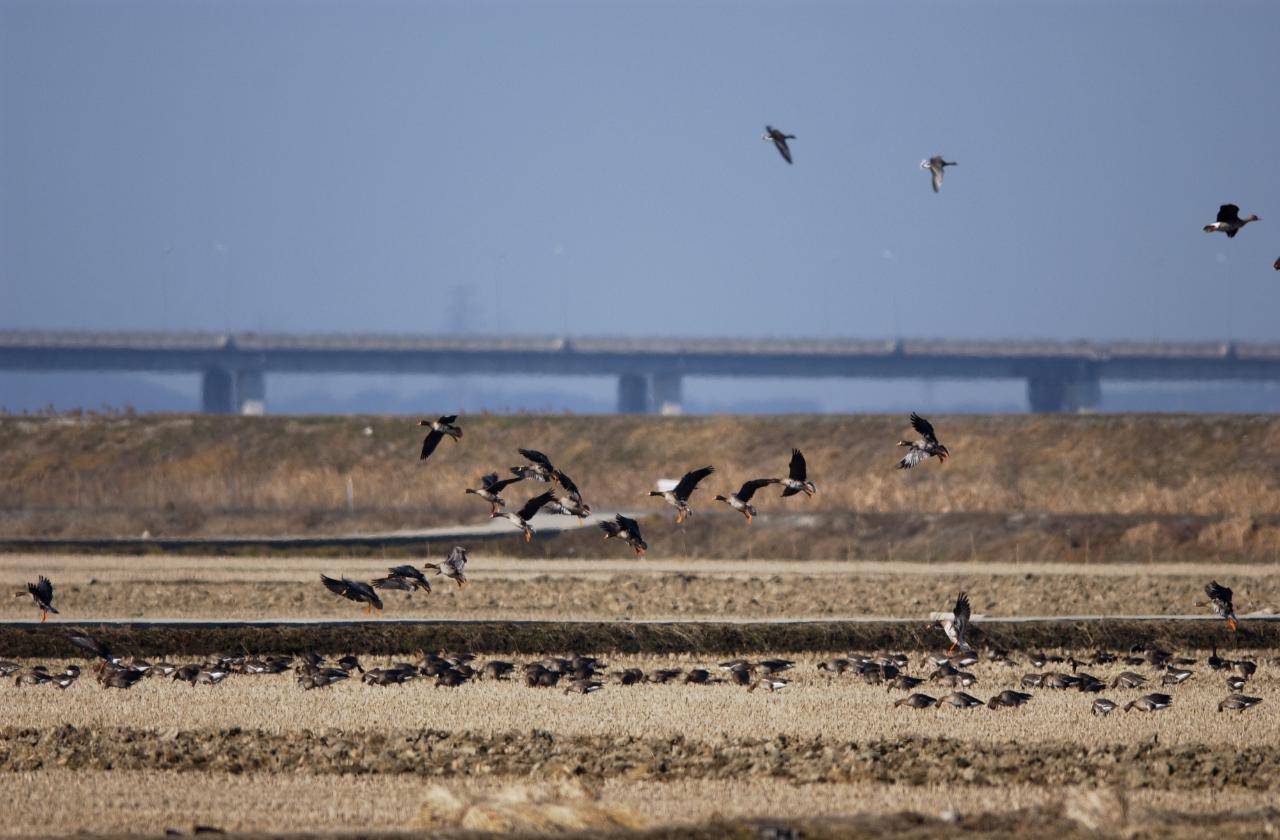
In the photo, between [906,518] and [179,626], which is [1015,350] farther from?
[179,626]

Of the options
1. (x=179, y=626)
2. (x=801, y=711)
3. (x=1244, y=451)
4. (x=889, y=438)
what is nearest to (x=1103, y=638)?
(x=801, y=711)

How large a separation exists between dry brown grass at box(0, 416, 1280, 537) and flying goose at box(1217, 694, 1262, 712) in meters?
32.4

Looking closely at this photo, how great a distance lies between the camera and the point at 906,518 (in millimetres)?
62406

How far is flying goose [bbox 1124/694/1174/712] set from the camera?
1020 inches

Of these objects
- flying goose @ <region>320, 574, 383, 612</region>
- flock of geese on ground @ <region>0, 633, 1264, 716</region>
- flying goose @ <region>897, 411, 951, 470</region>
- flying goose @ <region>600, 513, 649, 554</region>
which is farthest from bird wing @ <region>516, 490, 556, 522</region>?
flying goose @ <region>897, 411, 951, 470</region>

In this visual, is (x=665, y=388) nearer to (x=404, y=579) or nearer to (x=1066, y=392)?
(x=1066, y=392)

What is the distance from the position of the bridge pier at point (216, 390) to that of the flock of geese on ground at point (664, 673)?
451ft

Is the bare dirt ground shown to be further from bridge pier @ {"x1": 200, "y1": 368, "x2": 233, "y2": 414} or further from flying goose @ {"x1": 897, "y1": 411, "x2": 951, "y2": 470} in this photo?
bridge pier @ {"x1": 200, "y1": 368, "x2": 233, "y2": 414}

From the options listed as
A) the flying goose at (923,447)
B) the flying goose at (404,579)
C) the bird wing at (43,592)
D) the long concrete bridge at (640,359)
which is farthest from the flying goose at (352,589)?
the long concrete bridge at (640,359)

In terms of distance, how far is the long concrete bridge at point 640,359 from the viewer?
16812 cm

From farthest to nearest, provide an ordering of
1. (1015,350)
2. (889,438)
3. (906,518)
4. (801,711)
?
(1015,350) < (889,438) < (906,518) < (801,711)

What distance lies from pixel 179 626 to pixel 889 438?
53017 millimetres

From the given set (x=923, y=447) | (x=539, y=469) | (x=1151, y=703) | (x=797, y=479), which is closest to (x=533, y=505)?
(x=539, y=469)

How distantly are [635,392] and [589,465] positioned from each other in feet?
305
